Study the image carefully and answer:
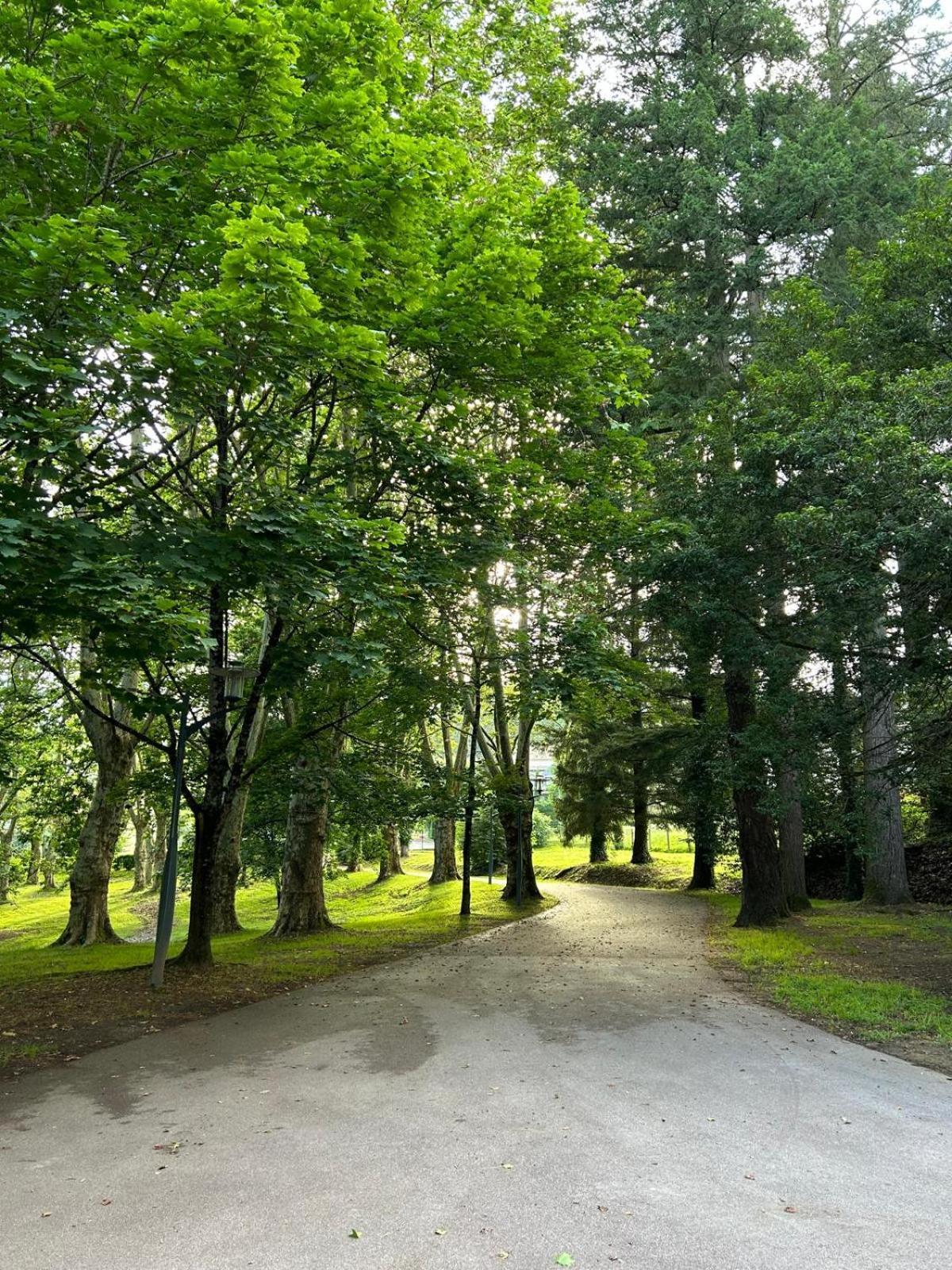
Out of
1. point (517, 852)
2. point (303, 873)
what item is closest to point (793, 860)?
point (517, 852)

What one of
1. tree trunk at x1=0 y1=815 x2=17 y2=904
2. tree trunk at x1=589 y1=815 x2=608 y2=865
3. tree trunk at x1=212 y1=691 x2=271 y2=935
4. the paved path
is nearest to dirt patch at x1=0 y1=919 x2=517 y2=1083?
the paved path

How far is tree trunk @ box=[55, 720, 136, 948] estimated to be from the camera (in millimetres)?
13750

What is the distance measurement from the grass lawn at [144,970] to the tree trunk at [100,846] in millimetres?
546

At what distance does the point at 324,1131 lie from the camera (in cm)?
458

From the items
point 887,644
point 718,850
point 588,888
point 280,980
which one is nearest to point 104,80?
point 887,644

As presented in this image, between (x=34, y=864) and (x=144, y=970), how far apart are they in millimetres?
33874

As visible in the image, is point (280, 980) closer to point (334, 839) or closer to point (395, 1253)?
point (395, 1253)

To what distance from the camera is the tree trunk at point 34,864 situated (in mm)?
35841

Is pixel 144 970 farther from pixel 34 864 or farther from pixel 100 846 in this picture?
pixel 34 864

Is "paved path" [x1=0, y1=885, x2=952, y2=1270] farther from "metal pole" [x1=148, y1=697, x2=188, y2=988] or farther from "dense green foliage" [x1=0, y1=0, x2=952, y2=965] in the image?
"dense green foliage" [x1=0, y1=0, x2=952, y2=965]

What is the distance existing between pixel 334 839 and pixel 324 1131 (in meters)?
15.2

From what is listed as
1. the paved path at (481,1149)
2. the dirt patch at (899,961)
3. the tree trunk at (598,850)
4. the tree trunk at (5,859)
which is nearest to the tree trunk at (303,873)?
the paved path at (481,1149)

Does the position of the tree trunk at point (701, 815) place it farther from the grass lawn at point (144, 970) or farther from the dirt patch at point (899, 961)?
the grass lawn at point (144, 970)

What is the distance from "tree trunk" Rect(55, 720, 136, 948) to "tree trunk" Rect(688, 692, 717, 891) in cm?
1032
